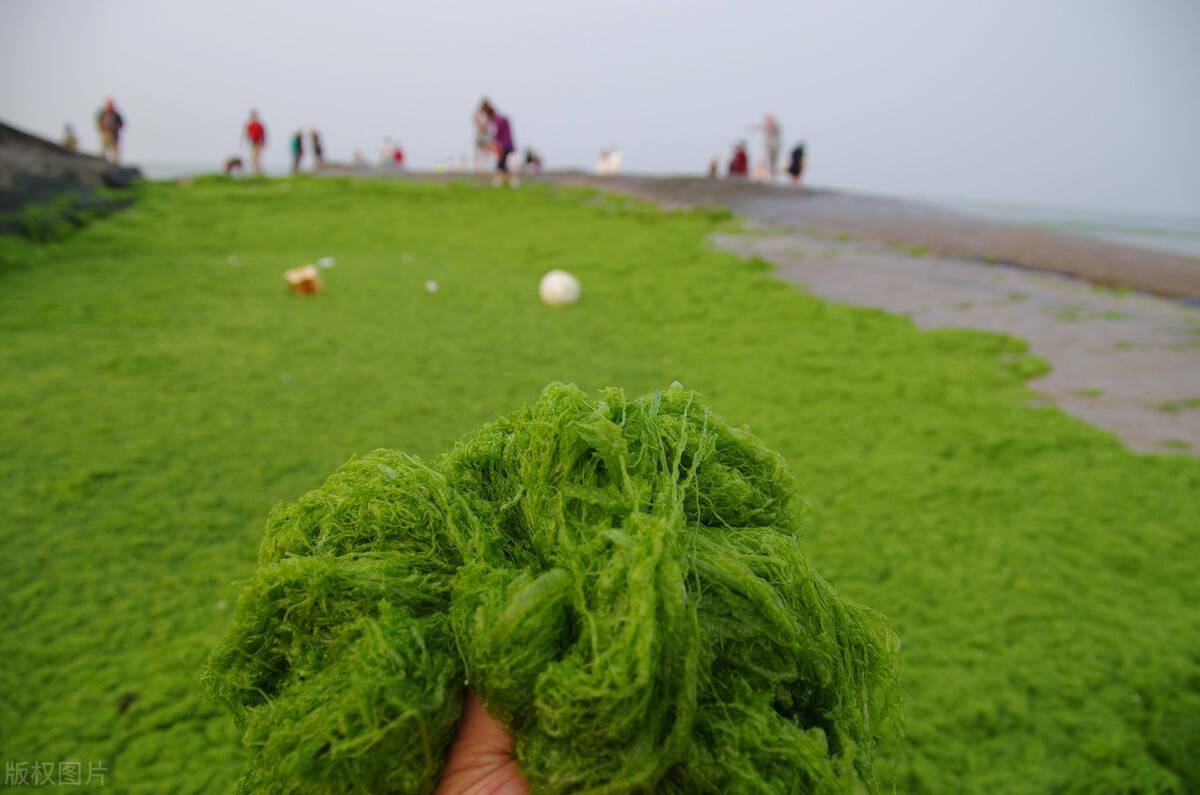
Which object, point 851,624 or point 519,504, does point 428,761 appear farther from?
point 851,624

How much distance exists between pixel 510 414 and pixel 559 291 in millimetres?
5663

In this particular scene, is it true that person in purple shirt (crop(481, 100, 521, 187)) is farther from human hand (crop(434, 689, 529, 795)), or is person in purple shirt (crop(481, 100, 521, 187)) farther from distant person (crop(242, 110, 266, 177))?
human hand (crop(434, 689, 529, 795))

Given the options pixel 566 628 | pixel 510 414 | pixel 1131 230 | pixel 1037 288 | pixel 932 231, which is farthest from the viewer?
pixel 1131 230

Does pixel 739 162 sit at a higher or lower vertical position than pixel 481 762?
higher

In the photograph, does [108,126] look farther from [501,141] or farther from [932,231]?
[932,231]

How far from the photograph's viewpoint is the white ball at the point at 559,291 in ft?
22.3

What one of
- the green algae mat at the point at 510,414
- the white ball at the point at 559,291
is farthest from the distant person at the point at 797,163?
the white ball at the point at 559,291

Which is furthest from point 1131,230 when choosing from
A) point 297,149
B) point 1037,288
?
point 297,149

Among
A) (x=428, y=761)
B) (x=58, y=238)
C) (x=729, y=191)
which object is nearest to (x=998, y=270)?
(x=729, y=191)

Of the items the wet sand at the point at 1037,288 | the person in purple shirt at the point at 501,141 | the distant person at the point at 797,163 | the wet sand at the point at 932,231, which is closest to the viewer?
the wet sand at the point at 1037,288

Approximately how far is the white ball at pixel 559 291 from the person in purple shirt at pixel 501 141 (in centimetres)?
784

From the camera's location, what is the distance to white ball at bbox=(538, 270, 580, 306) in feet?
22.3

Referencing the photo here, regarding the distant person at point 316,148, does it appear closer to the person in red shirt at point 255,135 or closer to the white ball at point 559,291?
the person in red shirt at point 255,135

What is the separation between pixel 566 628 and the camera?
93 cm
